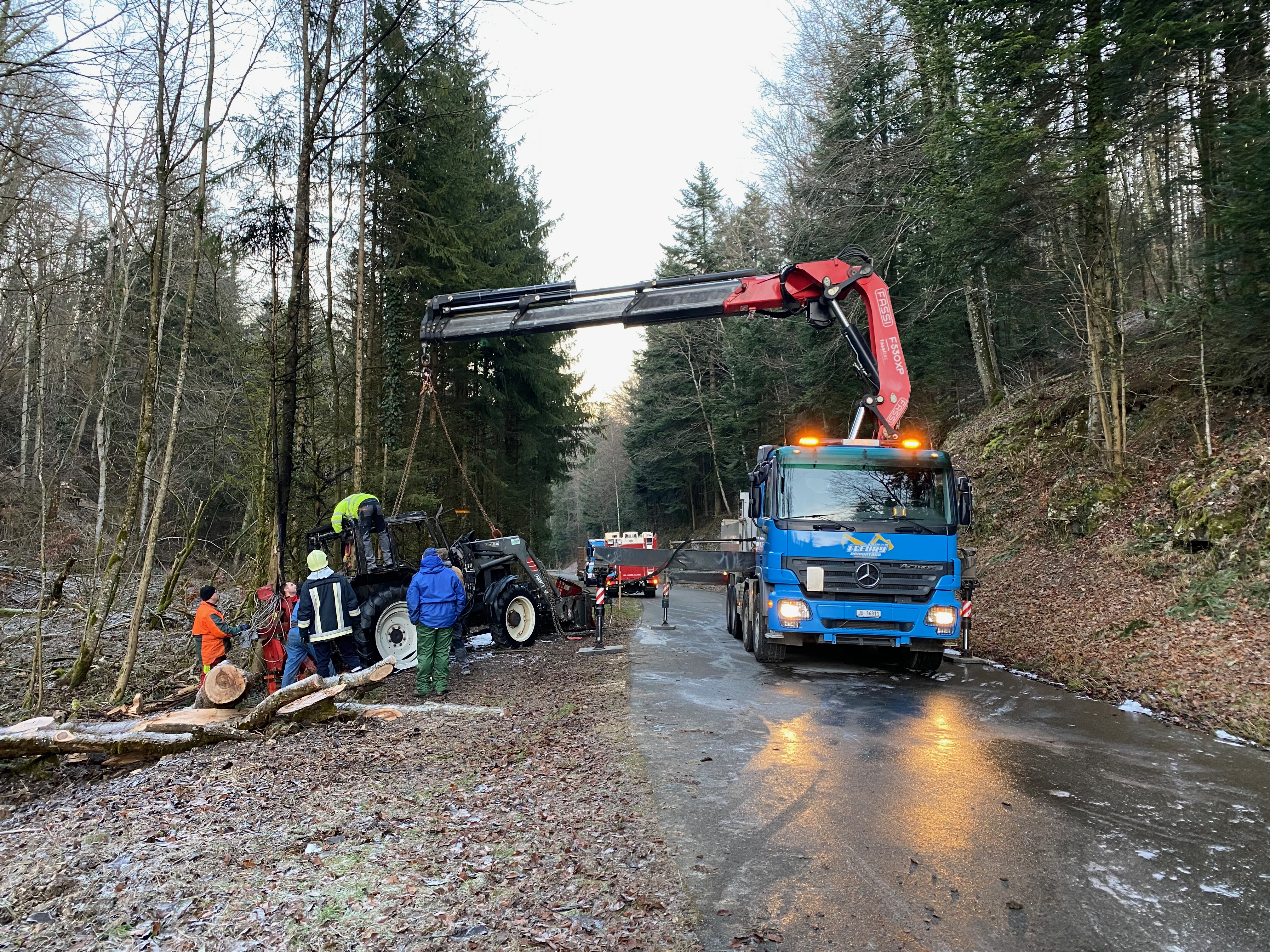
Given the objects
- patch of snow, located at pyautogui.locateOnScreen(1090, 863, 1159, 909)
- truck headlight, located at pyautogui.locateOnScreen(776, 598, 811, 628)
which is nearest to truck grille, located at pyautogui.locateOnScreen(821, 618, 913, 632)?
truck headlight, located at pyautogui.locateOnScreen(776, 598, 811, 628)

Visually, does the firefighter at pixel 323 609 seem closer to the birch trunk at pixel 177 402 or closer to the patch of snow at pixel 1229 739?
the birch trunk at pixel 177 402

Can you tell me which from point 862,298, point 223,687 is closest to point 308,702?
point 223,687

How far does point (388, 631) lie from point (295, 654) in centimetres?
217

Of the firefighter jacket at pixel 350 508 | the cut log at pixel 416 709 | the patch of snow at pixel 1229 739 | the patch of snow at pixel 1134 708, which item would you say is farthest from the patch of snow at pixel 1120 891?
the firefighter jacket at pixel 350 508

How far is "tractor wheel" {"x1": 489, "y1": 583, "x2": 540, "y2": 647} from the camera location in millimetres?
12891

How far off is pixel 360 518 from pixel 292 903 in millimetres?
7705

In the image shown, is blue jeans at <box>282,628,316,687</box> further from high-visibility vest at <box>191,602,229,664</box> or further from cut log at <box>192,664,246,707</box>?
high-visibility vest at <box>191,602,229,664</box>

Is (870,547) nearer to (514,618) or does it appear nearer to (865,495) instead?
(865,495)

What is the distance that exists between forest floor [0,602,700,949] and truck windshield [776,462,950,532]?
410 centimetres

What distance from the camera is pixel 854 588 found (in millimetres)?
9602

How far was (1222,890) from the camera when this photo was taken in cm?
394

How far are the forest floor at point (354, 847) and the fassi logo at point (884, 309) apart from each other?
21.7 ft

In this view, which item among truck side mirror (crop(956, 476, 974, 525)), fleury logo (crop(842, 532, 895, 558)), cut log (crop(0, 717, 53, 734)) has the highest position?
truck side mirror (crop(956, 476, 974, 525))

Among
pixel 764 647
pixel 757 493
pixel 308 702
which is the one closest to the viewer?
pixel 308 702
